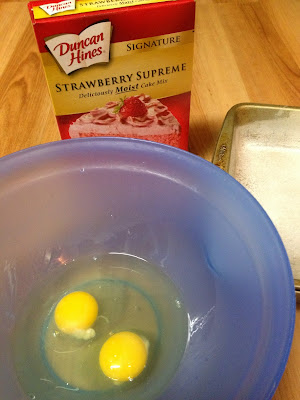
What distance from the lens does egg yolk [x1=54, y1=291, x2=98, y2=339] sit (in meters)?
0.73

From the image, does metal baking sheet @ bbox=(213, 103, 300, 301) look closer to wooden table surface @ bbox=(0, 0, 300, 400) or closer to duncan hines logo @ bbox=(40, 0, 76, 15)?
wooden table surface @ bbox=(0, 0, 300, 400)

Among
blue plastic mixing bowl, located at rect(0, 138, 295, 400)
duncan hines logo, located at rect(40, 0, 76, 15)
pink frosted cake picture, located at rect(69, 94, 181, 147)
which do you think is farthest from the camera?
pink frosted cake picture, located at rect(69, 94, 181, 147)

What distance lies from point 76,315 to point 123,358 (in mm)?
122

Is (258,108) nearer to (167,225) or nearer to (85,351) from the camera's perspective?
(167,225)

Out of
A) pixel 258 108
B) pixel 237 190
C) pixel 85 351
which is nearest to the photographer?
pixel 237 190

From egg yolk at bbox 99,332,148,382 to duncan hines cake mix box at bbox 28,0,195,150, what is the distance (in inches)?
16.5

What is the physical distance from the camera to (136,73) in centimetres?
74

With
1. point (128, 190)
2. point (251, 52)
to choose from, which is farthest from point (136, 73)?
point (251, 52)

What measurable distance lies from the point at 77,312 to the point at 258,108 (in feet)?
1.98

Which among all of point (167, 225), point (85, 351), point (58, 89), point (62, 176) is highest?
point (58, 89)

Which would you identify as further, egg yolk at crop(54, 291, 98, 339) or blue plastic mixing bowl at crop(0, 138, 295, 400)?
egg yolk at crop(54, 291, 98, 339)

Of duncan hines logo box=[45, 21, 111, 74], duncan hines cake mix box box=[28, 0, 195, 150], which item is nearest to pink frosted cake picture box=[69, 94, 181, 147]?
duncan hines cake mix box box=[28, 0, 195, 150]

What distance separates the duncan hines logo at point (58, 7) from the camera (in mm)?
650

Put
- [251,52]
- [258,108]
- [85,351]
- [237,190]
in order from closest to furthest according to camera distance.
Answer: [237,190]
[85,351]
[258,108]
[251,52]
